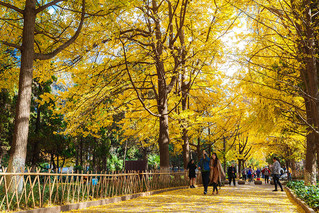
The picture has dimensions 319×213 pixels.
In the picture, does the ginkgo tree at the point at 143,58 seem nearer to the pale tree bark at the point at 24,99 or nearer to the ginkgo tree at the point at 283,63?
the ginkgo tree at the point at 283,63

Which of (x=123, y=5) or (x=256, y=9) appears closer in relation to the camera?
(x=123, y=5)

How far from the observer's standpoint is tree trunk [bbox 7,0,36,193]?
8.23 meters

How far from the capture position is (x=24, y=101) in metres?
8.65

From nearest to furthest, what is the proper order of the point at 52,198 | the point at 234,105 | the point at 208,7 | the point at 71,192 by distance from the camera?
the point at 52,198 < the point at 71,192 < the point at 208,7 < the point at 234,105

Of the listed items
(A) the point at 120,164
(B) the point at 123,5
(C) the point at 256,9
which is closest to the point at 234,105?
(C) the point at 256,9

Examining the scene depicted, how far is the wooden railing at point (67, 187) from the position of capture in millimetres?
6629

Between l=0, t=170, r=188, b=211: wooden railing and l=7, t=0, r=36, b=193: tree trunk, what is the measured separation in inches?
22.1

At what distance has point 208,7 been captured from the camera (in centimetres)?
1633

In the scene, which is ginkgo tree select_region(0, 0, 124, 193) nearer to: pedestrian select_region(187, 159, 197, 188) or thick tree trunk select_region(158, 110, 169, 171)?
thick tree trunk select_region(158, 110, 169, 171)

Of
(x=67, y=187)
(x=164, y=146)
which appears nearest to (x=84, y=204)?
(x=67, y=187)

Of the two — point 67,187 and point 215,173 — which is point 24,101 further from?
point 215,173

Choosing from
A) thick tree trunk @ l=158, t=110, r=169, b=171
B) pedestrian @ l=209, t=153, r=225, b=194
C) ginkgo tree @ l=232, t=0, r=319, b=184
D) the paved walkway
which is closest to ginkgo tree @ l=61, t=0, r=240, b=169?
thick tree trunk @ l=158, t=110, r=169, b=171

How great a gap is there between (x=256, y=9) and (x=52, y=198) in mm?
8629

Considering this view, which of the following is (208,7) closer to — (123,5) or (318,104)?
(123,5)
